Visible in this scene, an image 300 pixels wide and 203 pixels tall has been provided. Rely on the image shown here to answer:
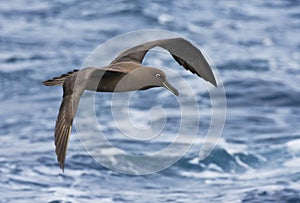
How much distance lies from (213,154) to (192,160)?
0.45 m

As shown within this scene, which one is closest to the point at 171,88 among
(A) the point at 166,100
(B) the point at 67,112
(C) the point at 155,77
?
(C) the point at 155,77

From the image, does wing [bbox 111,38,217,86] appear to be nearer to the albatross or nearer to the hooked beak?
the albatross

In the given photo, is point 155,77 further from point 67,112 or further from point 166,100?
point 166,100

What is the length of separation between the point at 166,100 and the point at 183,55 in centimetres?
847

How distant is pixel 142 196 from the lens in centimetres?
1557

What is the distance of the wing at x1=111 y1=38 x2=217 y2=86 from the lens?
1117 cm

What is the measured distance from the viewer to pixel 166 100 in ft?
65.3

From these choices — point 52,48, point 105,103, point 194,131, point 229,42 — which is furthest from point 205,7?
point 194,131

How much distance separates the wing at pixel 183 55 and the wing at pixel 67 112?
112 cm

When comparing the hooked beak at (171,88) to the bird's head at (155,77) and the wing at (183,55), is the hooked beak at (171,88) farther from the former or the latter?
the wing at (183,55)

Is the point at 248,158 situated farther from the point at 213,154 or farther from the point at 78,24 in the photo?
the point at 78,24

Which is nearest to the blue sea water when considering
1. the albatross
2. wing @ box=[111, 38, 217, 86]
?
wing @ box=[111, 38, 217, 86]

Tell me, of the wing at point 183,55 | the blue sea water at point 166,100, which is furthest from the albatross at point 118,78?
the blue sea water at point 166,100

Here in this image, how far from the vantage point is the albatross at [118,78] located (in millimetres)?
9945
